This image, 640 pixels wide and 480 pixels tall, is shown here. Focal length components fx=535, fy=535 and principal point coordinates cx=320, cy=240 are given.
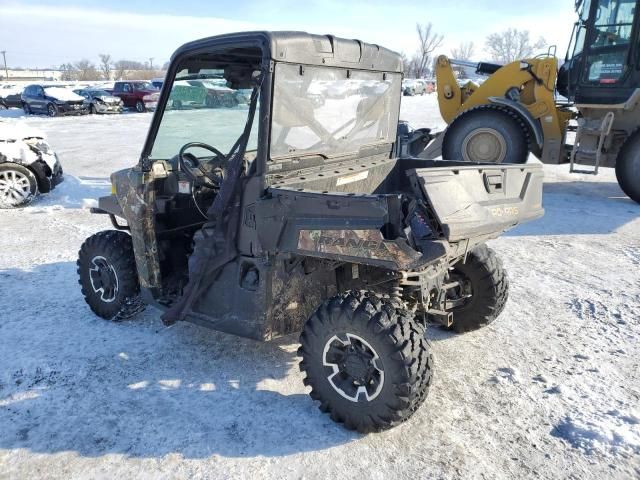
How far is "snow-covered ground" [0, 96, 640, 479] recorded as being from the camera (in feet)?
9.07

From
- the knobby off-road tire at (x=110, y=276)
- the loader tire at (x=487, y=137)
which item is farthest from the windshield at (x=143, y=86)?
the knobby off-road tire at (x=110, y=276)

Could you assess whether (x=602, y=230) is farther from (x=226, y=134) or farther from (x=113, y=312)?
(x=113, y=312)

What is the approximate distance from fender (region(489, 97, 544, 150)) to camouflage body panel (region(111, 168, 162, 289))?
22.7 feet

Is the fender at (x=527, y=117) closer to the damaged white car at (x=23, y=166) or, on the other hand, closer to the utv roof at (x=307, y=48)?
the utv roof at (x=307, y=48)

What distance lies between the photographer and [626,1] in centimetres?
805

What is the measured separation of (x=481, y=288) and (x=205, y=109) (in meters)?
2.42

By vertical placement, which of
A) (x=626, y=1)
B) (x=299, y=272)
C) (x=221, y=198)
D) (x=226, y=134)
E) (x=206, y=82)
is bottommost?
(x=299, y=272)

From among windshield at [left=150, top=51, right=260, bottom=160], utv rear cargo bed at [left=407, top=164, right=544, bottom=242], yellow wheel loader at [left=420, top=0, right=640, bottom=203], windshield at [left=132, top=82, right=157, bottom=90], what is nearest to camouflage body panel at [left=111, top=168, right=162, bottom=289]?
windshield at [left=150, top=51, right=260, bottom=160]

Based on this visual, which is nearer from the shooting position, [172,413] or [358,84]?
[172,413]

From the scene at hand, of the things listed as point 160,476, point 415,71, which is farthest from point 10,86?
point 415,71

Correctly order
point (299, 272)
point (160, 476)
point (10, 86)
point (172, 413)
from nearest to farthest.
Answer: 1. point (160, 476)
2. point (172, 413)
3. point (299, 272)
4. point (10, 86)

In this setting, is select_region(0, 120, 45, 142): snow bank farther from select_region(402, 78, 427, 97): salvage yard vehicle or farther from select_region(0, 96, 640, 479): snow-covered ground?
select_region(402, 78, 427, 97): salvage yard vehicle

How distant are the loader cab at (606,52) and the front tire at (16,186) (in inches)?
343

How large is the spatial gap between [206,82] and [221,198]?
46.9 inches
